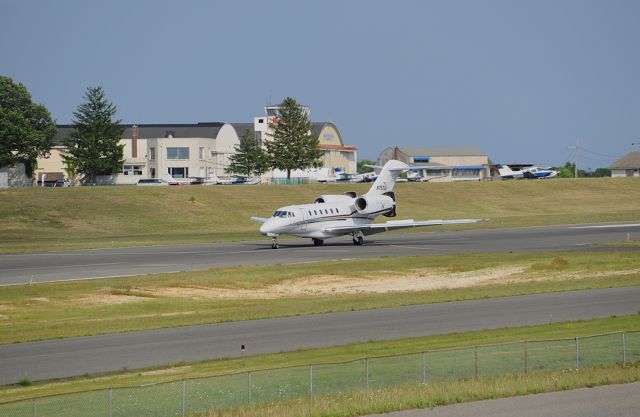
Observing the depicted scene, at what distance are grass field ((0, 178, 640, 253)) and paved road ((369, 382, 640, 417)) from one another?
168 feet

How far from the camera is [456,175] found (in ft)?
635

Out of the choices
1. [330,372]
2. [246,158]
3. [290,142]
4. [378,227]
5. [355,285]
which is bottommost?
[355,285]

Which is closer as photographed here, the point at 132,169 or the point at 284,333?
the point at 284,333

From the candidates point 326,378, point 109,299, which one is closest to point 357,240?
point 109,299

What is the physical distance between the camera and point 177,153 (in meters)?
142

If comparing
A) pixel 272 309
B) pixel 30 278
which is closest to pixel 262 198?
pixel 30 278

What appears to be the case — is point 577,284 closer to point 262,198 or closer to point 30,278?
point 30,278

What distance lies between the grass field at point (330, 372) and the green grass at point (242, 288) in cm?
832

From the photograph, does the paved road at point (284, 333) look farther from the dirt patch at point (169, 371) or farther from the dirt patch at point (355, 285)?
the dirt patch at point (355, 285)

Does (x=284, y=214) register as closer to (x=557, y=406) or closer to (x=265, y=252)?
(x=265, y=252)

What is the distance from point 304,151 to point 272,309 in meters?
96.6

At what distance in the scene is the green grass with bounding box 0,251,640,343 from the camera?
3666cm

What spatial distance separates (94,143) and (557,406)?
10985 centimetres

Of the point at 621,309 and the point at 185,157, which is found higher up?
the point at 185,157
